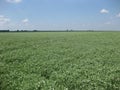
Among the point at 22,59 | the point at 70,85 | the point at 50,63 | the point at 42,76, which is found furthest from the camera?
the point at 22,59

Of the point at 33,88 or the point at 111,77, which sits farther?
the point at 111,77

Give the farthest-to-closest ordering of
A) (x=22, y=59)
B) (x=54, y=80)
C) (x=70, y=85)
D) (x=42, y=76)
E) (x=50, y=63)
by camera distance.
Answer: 1. (x=22, y=59)
2. (x=50, y=63)
3. (x=42, y=76)
4. (x=54, y=80)
5. (x=70, y=85)

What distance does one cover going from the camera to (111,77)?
823cm

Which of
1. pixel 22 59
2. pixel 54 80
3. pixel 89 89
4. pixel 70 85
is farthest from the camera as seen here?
pixel 22 59

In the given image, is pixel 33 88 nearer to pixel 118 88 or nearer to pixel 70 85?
pixel 70 85

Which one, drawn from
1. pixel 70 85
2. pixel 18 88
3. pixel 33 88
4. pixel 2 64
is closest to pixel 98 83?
pixel 70 85

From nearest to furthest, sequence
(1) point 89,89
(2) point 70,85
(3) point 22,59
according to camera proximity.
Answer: (1) point 89,89
(2) point 70,85
(3) point 22,59

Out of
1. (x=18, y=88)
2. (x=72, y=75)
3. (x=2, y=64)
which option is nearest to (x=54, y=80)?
(x=72, y=75)

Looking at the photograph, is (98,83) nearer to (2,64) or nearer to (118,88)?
(118,88)

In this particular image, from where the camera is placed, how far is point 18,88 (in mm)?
7586

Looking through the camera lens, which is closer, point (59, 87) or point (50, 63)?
point (59, 87)

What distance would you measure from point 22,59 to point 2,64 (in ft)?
5.64

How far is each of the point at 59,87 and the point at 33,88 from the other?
1.14 metres

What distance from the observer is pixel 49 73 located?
9.33 metres
